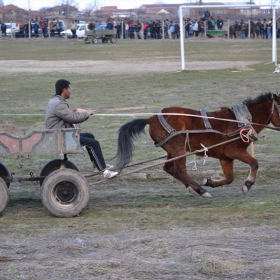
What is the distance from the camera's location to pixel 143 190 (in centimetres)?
Answer: 955

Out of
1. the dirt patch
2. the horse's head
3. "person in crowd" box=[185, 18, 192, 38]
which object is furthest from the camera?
"person in crowd" box=[185, 18, 192, 38]

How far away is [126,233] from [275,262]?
5.84 feet

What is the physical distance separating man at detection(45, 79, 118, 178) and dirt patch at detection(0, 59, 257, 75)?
62.8ft

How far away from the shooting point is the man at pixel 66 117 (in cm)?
829

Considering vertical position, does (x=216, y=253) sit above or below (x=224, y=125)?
below

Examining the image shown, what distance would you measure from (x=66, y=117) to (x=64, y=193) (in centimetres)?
94

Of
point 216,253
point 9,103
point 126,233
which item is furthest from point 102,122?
point 216,253

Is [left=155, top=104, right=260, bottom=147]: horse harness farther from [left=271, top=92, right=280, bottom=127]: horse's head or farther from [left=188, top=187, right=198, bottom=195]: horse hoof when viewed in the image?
[left=188, top=187, right=198, bottom=195]: horse hoof

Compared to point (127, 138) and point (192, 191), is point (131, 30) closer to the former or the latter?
point (127, 138)

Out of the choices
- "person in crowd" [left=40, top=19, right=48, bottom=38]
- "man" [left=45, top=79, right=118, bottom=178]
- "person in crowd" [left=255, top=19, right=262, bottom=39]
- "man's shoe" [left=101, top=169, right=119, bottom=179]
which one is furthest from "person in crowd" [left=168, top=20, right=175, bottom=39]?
"man's shoe" [left=101, top=169, right=119, bottom=179]

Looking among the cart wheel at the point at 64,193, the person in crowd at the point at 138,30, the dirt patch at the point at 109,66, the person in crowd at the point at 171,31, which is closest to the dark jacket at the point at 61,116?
the cart wheel at the point at 64,193

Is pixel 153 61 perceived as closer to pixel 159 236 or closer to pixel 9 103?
pixel 9 103

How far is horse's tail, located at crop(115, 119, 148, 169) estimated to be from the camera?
884 centimetres

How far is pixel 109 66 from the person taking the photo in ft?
102
